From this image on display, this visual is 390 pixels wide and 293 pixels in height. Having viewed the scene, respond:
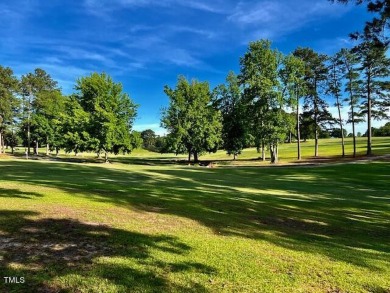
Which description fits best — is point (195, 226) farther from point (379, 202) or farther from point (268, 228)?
point (379, 202)

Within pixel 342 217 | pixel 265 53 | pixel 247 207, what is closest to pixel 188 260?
pixel 247 207

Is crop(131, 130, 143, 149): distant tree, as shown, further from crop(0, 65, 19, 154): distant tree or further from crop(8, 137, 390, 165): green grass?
crop(0, 65, 19, 154): distant tree

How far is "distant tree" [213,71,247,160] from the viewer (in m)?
56.0

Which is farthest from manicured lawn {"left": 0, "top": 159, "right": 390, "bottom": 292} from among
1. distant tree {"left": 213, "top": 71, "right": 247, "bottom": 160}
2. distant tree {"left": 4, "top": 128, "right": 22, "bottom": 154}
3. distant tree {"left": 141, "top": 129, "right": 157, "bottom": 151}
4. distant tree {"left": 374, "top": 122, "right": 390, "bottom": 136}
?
distant tree {"left": 141, "top": 129, "right": 157, "bottom": 151}

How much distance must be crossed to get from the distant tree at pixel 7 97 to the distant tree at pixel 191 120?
3264cm

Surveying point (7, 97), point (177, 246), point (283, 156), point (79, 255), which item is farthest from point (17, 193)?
point (7, 97)

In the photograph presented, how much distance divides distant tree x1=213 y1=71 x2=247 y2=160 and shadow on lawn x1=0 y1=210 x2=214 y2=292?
47.0 metres

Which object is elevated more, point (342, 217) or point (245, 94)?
point (245, 94)

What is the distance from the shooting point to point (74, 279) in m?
4.98

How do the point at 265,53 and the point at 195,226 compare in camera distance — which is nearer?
the point at 195,226

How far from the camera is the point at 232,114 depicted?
58.5 m

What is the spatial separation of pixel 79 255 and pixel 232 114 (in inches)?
2120

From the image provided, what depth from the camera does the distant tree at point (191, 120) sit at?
172 ft

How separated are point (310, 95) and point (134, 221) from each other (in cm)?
5143
